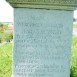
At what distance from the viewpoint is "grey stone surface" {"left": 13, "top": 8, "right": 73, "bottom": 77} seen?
5.99 meters

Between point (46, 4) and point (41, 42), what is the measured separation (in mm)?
715

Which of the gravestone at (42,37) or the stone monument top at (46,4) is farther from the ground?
the stone monument top at (46,4)

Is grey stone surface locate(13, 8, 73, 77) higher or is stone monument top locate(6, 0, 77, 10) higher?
stone monument top locate(6, 0, 77, 10)

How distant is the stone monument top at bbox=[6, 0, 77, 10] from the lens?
5.86 meters

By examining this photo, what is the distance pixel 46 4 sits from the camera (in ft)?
19.4

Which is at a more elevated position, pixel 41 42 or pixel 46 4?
pixel 46 4

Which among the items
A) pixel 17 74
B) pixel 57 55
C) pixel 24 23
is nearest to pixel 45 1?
pixel 24 23

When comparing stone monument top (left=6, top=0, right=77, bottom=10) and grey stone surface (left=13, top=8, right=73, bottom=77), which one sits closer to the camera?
stone monument top (left=6, top=0, right=77, bottom=10)

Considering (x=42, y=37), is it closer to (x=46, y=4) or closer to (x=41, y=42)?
(x=41, y=42)

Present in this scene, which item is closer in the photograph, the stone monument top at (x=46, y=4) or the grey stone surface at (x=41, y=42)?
the stone monument top at (x=46, y=4)

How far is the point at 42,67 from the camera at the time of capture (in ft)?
20.2

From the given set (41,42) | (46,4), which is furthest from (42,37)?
(46,4)

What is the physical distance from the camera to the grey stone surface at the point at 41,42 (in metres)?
5.99

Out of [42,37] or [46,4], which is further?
[42,37]
